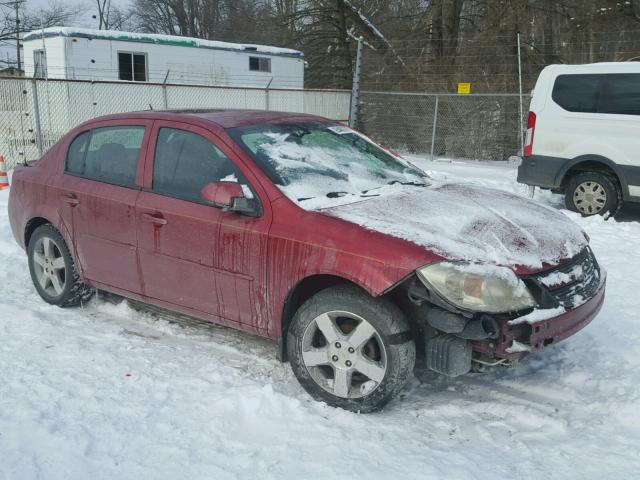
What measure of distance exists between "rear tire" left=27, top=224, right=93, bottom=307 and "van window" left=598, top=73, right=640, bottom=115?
6835 millimetres

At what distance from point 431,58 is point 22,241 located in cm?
1465

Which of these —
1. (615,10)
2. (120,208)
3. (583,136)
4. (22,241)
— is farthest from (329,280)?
(615,10)

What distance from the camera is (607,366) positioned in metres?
4.00

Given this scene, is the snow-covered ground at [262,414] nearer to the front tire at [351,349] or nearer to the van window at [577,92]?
the front tire at [351,349]

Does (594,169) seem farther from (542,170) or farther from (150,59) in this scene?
(150,59)

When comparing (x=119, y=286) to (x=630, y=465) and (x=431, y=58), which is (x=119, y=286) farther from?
(x=431, y=58)

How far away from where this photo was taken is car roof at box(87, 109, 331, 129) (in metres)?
4.15

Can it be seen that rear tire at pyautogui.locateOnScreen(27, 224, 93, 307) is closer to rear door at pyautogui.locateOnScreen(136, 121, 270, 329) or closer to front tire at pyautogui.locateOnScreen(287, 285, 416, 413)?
rear door at pyautogui.locateOnScreen(136, 121, 270, 329)

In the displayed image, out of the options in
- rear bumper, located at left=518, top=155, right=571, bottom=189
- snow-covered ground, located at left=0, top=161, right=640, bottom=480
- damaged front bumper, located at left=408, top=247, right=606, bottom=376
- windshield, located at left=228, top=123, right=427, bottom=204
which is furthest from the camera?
rear bumper, located at left=518, top=155, right=571, bottom=189

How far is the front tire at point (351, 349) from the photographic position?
3.28m

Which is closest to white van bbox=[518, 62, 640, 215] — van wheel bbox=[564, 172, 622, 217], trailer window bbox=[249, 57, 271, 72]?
van wheel bbox=[564, 172, 622, 217]

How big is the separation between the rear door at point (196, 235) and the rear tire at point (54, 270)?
97cm

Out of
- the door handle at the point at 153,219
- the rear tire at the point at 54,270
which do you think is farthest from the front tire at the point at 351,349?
the rear tire at the point at 54,270

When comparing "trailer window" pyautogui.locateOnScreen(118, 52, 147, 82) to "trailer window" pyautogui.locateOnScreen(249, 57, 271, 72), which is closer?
"trailer window" pyautogui.locateOnScreen(118, 52, 147, 82)
